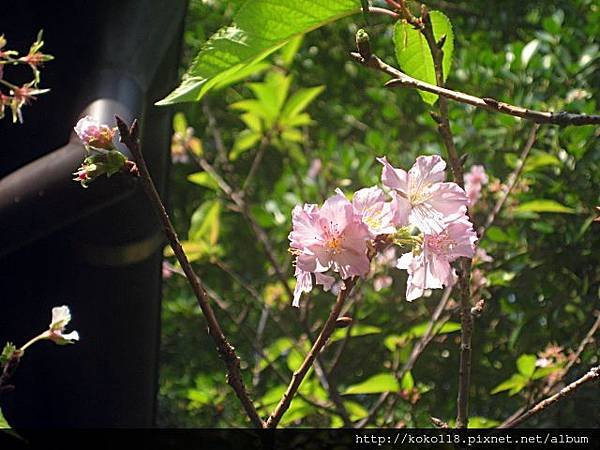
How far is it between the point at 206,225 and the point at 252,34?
1222 millimetres

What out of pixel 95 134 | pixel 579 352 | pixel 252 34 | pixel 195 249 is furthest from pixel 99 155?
pixel 195 249

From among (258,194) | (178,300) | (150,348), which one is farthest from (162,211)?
(258,194)

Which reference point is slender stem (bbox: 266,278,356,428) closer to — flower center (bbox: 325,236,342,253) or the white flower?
flower center (bbox: 325,236,342,253)

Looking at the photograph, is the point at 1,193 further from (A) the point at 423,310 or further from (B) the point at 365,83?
(B) the point at 365,83

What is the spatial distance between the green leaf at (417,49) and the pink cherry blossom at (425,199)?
7 cm

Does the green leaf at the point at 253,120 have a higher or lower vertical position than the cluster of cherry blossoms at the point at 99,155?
lower

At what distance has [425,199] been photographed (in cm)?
72

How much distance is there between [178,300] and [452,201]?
5.36ft

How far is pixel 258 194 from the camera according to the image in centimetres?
254

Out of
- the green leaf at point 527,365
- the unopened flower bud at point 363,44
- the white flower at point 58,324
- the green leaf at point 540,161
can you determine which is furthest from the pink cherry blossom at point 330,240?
the green leaf at point 540,161

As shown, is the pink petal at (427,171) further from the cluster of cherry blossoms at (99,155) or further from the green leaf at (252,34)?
the cluster of cherry blossoms at (99,155)

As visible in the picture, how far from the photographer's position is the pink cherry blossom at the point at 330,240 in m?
Answer: 0.68

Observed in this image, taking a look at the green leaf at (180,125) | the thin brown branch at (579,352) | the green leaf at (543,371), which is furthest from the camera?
the green leaf at (180,125)

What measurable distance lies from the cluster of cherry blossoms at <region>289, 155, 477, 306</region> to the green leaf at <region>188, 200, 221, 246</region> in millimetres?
1175
